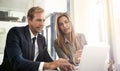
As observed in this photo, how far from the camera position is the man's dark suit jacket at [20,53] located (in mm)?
1094

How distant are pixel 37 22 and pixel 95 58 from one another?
1.57 feet

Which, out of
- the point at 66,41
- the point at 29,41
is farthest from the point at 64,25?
the point at 29,41

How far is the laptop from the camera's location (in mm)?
925

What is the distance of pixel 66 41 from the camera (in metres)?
1.33

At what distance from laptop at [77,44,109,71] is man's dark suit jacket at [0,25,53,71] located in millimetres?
299

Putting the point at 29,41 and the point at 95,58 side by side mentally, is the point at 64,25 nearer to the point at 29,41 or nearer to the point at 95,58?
the point at 29,41

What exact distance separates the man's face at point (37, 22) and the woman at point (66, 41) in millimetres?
139

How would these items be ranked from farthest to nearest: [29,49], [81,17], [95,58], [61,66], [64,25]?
[81,17]
[64,25]
[29,49]
[61,66]
[95,58]

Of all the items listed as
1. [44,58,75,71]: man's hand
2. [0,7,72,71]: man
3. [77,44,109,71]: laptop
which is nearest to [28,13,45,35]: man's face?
[0,7,72,71]: man

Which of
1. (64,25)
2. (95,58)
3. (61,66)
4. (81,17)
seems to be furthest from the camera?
(81,17)

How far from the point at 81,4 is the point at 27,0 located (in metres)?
0.43

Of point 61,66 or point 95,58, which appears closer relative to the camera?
point 95,58

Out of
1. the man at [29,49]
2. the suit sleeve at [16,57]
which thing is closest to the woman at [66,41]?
the man at [29,49]

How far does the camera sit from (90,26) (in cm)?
147
